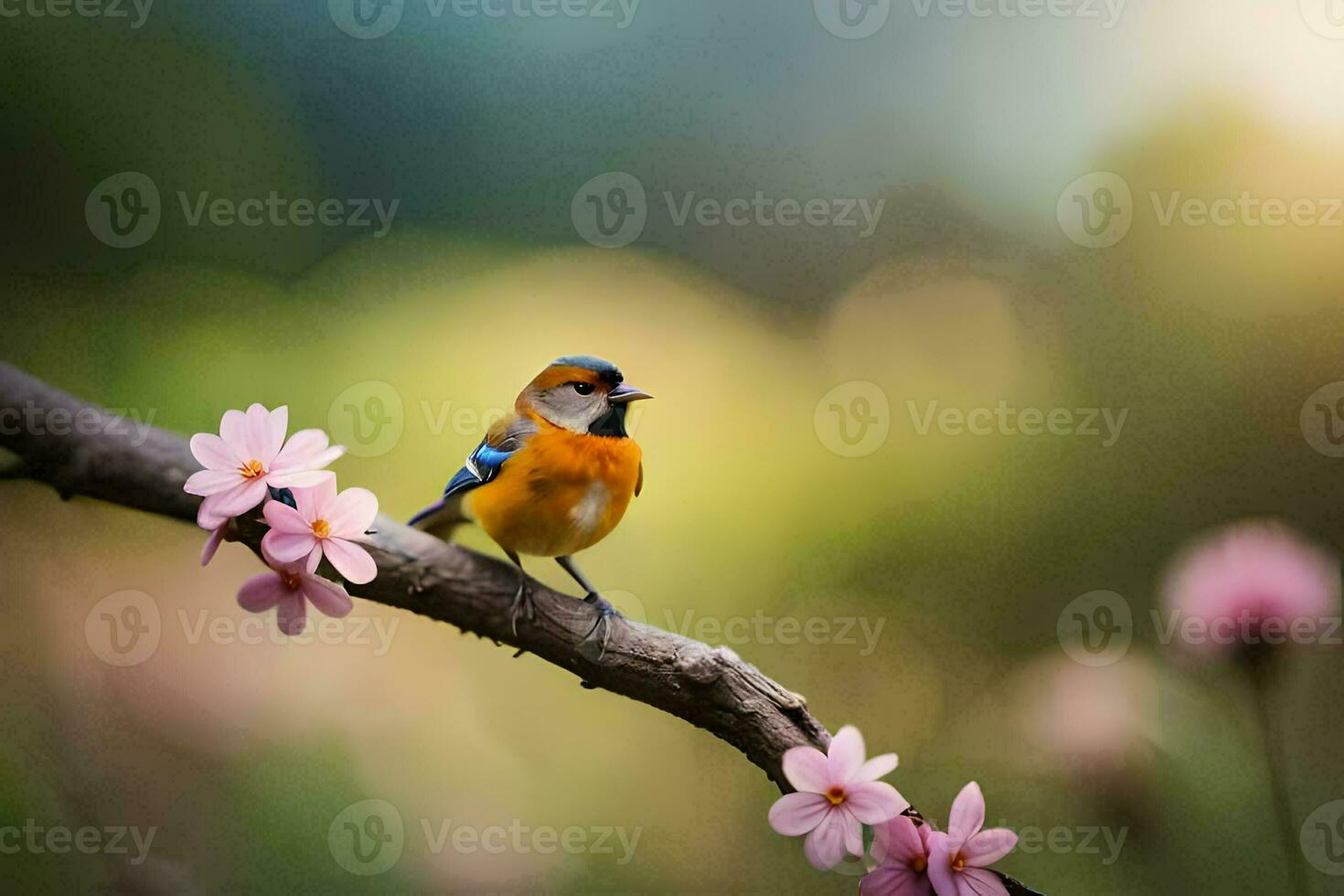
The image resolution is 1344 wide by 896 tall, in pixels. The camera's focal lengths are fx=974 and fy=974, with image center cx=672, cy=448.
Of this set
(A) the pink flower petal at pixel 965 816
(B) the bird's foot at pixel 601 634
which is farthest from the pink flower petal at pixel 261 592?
(A) the pink flower petal at pixel 965 816

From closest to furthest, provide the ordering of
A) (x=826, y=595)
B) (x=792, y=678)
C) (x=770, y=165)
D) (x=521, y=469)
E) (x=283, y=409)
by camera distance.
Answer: (x=283, y=409), (x=521, y=469), (x=792, y=678), (x=826, y=595), (x=770, y=165)

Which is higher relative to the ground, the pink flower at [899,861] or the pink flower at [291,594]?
the pink flower at [899,861]

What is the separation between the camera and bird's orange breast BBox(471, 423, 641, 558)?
784mm

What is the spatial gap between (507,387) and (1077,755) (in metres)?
0.85

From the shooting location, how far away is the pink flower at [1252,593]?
3.54 feet

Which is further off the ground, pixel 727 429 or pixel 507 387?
pixel 727 429

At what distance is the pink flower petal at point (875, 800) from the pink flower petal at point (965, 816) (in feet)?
0.17

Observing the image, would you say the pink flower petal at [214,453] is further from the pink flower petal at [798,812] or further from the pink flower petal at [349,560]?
Answer: the pink flower petal at [798,812]

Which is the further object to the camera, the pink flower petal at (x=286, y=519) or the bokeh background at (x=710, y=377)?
the bokeh background at (x=710, y=377)

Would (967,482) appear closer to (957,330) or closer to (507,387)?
(957,330)

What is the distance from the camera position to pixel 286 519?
2.08ft

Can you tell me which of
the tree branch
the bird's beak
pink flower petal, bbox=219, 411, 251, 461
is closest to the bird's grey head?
the bird's beak

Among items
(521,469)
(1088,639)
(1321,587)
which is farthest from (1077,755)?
(521,469)

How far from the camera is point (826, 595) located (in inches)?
54.0
